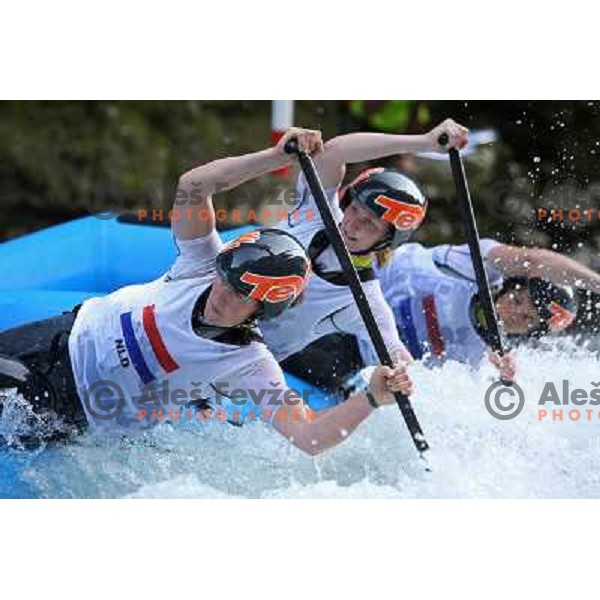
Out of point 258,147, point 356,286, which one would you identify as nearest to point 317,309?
point 356,286

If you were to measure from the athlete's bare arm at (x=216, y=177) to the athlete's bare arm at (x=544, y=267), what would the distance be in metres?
0.57

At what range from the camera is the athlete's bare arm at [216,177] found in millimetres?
2107

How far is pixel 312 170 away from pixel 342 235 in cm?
17

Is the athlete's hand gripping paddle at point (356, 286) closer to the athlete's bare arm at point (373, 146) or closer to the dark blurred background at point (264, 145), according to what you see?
the athlete's bare arm at point (373, 146)

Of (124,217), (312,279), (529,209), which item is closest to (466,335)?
(529,209)

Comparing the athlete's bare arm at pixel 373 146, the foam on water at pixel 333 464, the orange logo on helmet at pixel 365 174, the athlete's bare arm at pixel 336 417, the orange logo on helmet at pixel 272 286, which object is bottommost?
the foam on water at pixel 333 464

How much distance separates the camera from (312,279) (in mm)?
2330

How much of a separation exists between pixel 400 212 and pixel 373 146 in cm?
15

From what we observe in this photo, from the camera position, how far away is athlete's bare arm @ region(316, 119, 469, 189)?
2.17 meters

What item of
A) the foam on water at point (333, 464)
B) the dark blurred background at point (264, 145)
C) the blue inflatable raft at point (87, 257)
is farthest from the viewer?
the blue inflatable raft at point (87, 257)

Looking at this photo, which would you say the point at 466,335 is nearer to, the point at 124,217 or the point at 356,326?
the point at 356,326

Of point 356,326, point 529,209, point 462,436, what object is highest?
point 529,209

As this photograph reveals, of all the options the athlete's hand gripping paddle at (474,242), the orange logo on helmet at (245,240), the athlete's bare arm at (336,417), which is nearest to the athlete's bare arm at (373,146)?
the athlete's hand gripping paddle at (474,242)

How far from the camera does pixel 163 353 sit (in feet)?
7.06
